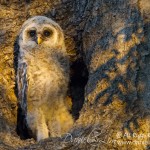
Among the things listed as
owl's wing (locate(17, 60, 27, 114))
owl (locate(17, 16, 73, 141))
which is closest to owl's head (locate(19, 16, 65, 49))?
owl (locate(17, 16, 73, 141))

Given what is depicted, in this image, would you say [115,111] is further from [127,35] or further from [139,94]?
[127,35]

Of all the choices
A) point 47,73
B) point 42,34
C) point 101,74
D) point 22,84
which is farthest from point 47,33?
point 101,74

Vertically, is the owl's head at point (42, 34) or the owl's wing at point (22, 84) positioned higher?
the owl's head at point (42, 34)

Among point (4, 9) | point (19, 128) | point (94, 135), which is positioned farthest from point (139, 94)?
point (4, 9)

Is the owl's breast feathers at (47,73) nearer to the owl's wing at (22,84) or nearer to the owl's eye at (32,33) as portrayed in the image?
the owl's wing at (22,84)

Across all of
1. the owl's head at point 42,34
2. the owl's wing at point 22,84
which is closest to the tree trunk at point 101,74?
the owl's wing at point 22,84

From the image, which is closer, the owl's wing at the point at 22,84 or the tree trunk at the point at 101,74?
the tree trunk at the point at 101,74

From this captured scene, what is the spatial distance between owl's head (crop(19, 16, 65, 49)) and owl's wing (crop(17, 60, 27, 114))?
0.62 ft

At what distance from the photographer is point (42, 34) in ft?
14.0

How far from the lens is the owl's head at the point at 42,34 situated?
14.0 feet

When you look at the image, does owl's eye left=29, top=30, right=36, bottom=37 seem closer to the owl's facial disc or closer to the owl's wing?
the owl's facial disc

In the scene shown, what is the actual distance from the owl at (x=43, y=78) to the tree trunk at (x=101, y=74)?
6.9 inches

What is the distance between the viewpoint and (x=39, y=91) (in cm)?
412

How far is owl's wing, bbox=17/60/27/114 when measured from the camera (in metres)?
4.16
